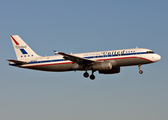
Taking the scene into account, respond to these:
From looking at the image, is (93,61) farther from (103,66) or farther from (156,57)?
(156,57)

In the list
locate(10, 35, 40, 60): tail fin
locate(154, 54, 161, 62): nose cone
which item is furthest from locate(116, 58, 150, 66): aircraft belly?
locate(10, 35, 40, 60): tail fin

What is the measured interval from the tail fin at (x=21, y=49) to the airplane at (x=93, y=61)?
155 cm

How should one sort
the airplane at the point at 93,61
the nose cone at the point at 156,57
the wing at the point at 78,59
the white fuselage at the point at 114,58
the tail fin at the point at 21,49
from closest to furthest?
the wing at the point at 78,59 → the airplane at the point at 93,61 → the white fuselage at the point at 114,58 → the nose cone at the point at 156,57 → the tail fin at the point at 21,49

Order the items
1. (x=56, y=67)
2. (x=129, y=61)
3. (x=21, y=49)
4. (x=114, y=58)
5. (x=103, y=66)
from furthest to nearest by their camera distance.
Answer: (x=21, y=49) < (x=56, y=67) < (x=114, y=58) < (x=129, y=61) < (x=103, y=66)

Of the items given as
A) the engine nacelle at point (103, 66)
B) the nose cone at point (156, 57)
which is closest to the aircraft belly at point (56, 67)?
the engine nacelle at point (103, 66)

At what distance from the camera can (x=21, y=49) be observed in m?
56.0

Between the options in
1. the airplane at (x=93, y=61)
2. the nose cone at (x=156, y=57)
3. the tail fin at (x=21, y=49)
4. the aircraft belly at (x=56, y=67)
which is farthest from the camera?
the tail fin at (x=21, y=49)

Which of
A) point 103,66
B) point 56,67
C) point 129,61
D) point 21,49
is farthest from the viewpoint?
point 21,49

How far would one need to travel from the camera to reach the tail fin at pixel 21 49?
54.9 meters

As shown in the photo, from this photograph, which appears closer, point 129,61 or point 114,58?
point 129,61

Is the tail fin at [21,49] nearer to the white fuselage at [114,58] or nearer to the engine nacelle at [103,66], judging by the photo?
the white fuselage at [114,58]

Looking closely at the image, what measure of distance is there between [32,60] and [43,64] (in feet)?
7.90

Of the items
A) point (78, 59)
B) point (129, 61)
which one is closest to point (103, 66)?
point (78, 59)

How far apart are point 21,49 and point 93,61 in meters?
15.6
